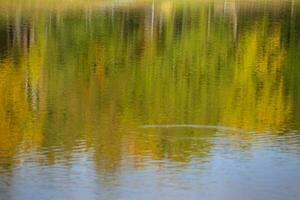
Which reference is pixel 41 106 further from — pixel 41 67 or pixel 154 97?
pixel 41 67

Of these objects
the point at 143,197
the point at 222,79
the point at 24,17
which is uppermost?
the point at 24,17

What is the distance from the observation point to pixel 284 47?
169 feet

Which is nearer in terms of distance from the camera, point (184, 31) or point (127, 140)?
point (127, 140)

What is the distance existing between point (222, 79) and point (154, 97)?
19.4ft

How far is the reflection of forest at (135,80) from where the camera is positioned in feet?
87.6

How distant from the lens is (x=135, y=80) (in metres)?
36.0

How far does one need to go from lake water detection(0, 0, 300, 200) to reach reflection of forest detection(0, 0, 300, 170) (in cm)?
8

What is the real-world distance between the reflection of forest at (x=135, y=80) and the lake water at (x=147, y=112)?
80 millimetres

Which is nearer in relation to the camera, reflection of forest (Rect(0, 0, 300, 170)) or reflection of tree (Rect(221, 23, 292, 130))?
reflection of forest (Rect(0, 0, 300, 170))

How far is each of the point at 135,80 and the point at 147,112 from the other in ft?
20.1

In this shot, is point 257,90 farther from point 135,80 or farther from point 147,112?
point 147,112

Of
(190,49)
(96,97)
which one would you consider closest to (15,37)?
(190,49)

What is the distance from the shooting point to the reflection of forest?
2669 centimetres

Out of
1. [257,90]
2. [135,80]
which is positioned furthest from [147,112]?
[257,90]
